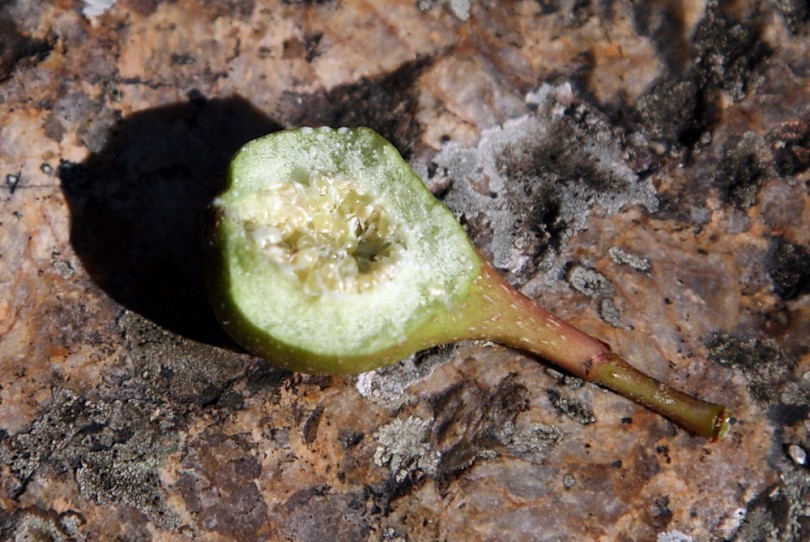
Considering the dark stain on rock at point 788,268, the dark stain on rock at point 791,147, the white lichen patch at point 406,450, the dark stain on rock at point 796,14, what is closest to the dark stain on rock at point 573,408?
the white lichen patch at point 406,450

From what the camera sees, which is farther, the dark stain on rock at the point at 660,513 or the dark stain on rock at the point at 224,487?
the dark stain on rock at the point at 660,513

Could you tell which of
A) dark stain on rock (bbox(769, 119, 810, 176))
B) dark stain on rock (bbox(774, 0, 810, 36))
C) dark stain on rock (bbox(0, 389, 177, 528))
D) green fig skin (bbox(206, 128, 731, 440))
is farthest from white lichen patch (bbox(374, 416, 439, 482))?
dark stain on rock (bbox(774, 0, 810, 36))

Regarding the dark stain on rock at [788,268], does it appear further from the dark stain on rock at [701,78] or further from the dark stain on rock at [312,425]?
the dark stain on rock at [312,425]

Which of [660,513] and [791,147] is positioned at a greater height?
[791,147]

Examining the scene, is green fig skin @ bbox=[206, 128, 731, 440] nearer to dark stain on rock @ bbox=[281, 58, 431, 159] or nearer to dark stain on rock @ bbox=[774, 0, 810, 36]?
dark stain on rock @ bbox=[281, 58, 431, 159]

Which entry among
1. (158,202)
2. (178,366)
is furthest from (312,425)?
(158,202)

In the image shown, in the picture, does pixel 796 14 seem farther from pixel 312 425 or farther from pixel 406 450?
pixel 312 425
